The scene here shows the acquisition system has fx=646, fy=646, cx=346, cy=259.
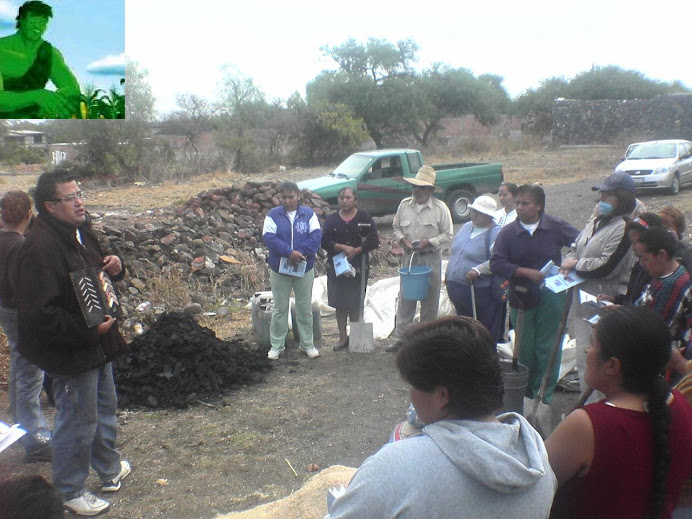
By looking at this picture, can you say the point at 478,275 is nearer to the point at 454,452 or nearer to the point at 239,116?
the point at 454,452

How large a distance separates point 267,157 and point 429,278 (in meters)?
26.8

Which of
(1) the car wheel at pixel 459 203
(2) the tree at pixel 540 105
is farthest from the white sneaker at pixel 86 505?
(2) the tree at pixel 540 105

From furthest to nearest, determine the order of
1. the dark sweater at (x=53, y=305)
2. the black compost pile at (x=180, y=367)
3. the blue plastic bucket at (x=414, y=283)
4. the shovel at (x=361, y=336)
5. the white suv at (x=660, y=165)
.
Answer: the white suv at (x=660, y=165)
the shovel at (x=361, y=336)
the blue plastic bucket at (x=414, y=283)
the black compost pile at (x=180, y=367)
the dark sweater at (x=53, y=305)

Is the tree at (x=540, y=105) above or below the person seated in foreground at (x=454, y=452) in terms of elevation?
above

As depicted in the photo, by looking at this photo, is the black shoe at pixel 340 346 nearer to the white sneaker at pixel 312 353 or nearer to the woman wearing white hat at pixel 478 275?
the white sneaker at pixel 312 353

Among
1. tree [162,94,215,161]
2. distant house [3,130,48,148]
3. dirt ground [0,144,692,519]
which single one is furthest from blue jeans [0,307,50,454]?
tree [162,94,215,161]

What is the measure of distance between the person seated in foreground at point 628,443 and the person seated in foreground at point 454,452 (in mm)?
301

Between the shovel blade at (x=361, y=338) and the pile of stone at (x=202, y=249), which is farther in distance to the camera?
the pile of stone at (x=202, y=249)

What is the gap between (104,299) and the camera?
3.72 meters

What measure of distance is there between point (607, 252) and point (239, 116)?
33.3 meters

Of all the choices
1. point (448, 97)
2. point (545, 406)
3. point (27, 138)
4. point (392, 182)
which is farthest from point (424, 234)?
point (448, 97)

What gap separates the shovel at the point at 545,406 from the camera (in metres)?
4.58

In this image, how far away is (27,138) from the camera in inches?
865

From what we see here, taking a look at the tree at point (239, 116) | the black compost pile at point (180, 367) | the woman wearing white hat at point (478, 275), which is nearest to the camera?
the black compost pile at point (180, 367)
